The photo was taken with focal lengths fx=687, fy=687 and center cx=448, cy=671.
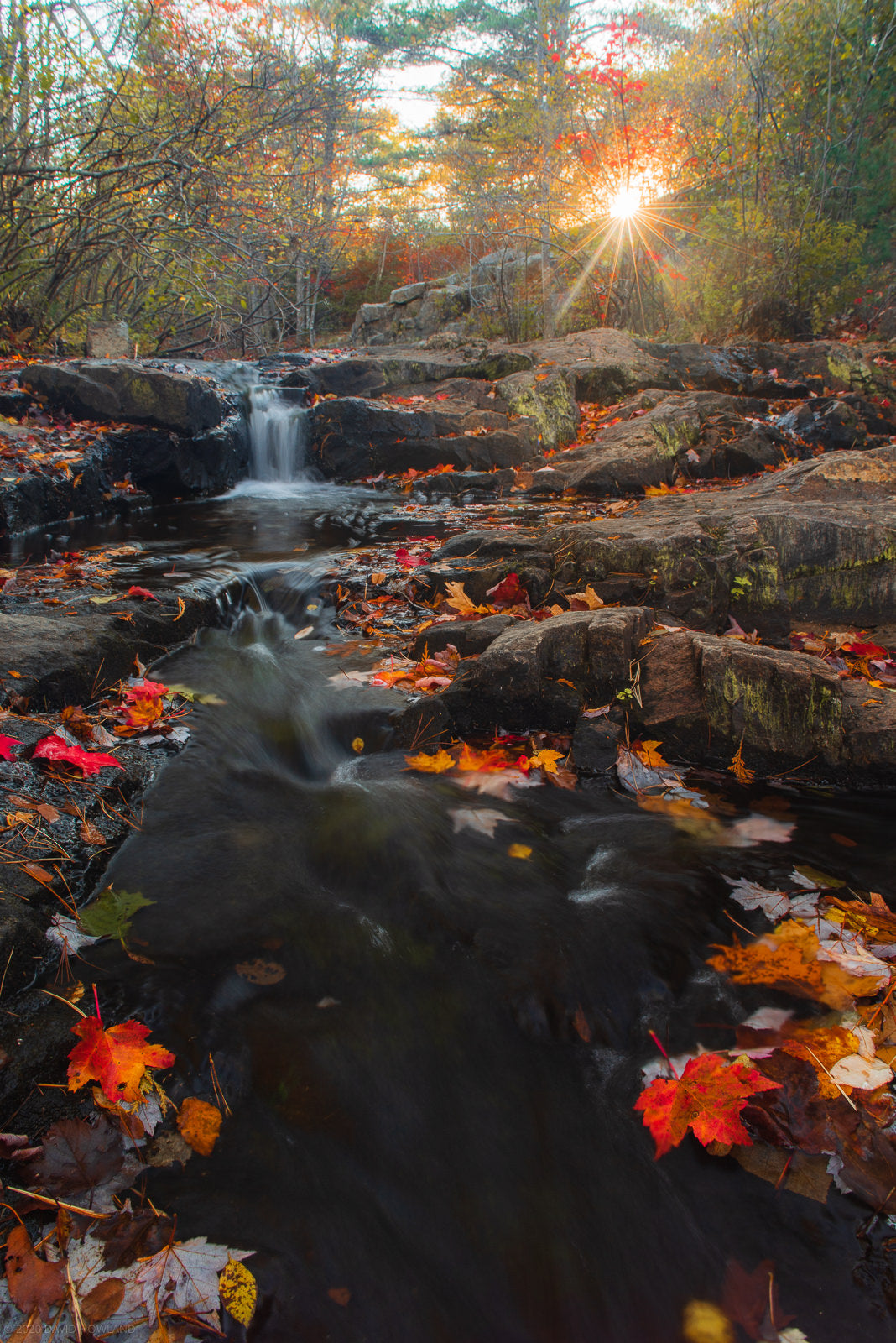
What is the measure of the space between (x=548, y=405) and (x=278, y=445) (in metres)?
3.78

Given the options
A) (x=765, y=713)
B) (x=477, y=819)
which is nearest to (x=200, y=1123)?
(x=477, y=819)

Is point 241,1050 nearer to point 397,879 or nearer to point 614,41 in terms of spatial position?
point 397,879

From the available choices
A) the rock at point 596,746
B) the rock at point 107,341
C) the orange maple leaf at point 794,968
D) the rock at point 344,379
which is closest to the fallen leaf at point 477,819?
the rock at point 596,746

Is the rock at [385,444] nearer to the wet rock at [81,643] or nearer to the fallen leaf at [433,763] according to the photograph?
the wet rock at [81,643]

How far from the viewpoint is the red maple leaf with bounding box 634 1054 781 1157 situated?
1.40 metres

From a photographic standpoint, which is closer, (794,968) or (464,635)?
(794,968)

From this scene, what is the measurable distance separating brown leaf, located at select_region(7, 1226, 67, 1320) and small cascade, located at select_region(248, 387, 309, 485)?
29.4ft

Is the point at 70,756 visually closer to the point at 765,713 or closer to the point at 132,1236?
the point at 132,1236

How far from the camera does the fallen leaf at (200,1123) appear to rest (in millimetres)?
1387

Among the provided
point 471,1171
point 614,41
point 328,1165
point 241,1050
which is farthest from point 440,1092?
point 614,41

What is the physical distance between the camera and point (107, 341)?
10.2 metres

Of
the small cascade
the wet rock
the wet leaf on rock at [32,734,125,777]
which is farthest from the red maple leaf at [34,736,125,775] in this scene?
the small cascade

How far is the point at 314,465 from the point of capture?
9.38m

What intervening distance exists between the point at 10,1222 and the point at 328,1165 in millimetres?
559
